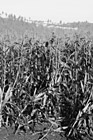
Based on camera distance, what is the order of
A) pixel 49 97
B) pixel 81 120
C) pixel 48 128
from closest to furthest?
1. pixel 81 120
2. pixel 48 128
3. pixel 49 97

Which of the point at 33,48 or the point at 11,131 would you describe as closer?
the point at 11,131

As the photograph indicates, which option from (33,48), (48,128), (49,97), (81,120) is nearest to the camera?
(81,120)

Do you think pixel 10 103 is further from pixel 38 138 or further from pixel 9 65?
pixel 9 65

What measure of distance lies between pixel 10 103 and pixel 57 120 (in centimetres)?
76

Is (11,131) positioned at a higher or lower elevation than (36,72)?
lower

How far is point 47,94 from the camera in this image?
3887 millimetres

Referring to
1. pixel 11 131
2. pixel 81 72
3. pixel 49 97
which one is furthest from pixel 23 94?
pixel 81 72

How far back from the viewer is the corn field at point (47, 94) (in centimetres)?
353

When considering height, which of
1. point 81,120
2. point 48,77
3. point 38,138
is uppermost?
point 48,77

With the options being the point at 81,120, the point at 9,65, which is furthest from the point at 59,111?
the point at 9,65

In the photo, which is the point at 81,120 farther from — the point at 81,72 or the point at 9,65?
the point at 9,65

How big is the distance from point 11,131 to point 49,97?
2.60 feet

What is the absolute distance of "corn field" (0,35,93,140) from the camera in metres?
3.53

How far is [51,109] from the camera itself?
4055 mm
